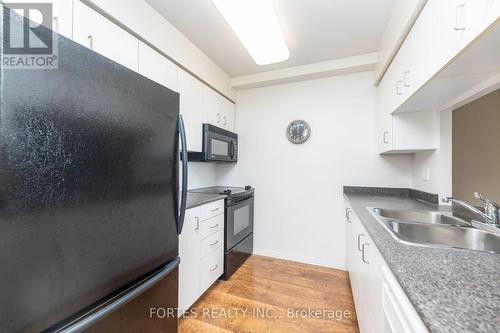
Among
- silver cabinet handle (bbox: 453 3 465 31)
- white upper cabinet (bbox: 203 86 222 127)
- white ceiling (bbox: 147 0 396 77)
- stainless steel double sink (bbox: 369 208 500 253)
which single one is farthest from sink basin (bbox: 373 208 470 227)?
white upper cabinet (bbox: 203 86 222 127)

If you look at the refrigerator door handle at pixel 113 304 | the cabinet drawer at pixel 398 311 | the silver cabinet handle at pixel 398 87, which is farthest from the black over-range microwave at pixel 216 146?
the cabinet drawer at pixel 398 311

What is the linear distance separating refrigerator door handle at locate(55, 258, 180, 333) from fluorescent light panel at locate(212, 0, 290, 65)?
1.57 m

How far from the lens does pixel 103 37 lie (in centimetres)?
129

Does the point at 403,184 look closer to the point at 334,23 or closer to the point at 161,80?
the point at 334,23

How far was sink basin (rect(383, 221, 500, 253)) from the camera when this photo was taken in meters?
1.06

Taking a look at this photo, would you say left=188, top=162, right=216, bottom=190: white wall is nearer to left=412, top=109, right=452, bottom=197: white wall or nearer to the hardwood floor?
the hardwood floor

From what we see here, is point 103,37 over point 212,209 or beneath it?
over

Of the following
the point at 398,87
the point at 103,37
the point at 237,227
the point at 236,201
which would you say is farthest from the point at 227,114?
the point at 398,87

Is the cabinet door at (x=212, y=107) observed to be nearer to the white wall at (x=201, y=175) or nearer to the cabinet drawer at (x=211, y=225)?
the white wall at (x=201, y=175)

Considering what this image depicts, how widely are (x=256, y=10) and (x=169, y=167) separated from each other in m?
1.17

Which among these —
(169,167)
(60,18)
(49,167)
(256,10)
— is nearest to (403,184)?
(256,10)

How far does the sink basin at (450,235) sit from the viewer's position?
1.06 m

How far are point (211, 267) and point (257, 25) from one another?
2052 millimetres

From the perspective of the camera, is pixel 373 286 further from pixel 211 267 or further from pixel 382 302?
pixel 211 267
